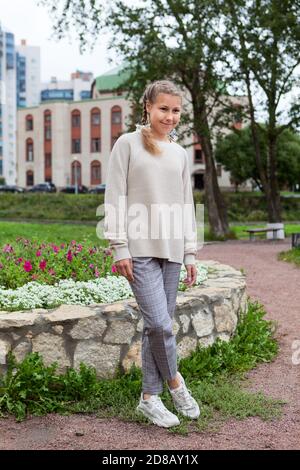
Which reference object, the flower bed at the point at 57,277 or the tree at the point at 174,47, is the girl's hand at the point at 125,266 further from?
the tree at the point at 174,47

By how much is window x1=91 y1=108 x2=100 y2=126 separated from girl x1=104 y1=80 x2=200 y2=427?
217 feet

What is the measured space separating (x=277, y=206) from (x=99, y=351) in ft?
Result: 64.9

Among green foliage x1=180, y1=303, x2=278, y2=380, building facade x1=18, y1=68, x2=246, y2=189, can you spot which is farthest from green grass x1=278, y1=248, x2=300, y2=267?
building facade x1=18, y1=68, x2=246, y2=189

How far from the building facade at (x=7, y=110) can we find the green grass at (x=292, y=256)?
104 metres

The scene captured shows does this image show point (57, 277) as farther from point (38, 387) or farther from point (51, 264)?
point (38, 387)

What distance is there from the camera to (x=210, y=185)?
22328 mm

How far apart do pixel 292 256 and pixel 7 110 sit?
11250cm

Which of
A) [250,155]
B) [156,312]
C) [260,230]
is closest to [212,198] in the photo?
[260,230]

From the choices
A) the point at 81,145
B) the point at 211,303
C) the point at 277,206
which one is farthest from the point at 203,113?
the point at 81,145

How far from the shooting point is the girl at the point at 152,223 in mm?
3953

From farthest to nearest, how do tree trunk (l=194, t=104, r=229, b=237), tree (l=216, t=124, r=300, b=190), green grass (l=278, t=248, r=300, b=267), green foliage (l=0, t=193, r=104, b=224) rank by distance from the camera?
tree (l=216, t=124, r=300, b=190)
green foliage (l=0, t=193, r=104, b=224)
tree trunk (l=194, t=104, r=229, b=237)
green grass (l=278, t=248, r=300, b=267)

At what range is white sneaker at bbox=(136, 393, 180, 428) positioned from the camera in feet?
13.6

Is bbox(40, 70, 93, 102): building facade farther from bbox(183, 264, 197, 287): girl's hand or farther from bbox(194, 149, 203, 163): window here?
bbox(183, 264, 197, 287): girl's hand

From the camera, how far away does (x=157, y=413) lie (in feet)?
13.7
